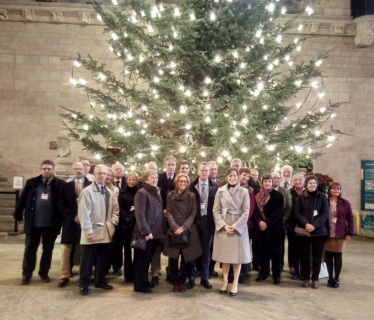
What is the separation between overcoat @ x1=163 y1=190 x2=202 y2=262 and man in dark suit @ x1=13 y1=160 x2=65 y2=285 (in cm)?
160

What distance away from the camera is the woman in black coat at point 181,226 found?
552 centimetres

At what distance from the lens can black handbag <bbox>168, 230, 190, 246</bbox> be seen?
5.47 meters

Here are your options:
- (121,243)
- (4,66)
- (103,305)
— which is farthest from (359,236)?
(4,66)

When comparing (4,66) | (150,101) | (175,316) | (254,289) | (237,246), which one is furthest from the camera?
(4,66)

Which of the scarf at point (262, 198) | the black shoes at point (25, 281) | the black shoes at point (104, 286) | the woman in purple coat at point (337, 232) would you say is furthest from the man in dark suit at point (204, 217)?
the black shoes at point (25, 281)

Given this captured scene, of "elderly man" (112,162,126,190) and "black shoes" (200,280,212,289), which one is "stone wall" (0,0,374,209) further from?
"black shoes" (200,280,212,289)

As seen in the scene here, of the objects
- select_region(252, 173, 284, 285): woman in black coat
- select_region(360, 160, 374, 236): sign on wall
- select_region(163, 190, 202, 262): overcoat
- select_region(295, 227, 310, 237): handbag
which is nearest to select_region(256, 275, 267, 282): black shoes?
select_region(252, 173, 284, 285): woman in black coat

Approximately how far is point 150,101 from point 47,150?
7412 mm

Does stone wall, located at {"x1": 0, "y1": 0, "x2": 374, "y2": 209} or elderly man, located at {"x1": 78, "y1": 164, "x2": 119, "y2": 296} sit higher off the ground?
stone wall, located at {"x1": 0, "y1": 0, "x2": 374, "y2": 209}

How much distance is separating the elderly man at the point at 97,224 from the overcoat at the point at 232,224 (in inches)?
54.6

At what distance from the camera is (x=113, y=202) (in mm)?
5703

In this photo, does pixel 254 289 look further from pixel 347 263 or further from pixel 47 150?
pixel 47 150

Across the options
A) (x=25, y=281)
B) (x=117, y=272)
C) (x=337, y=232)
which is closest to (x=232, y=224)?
(x=337, y=232)

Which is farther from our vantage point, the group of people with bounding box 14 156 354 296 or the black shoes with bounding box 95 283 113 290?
the black shoes with bounding box 95 283 113 290
